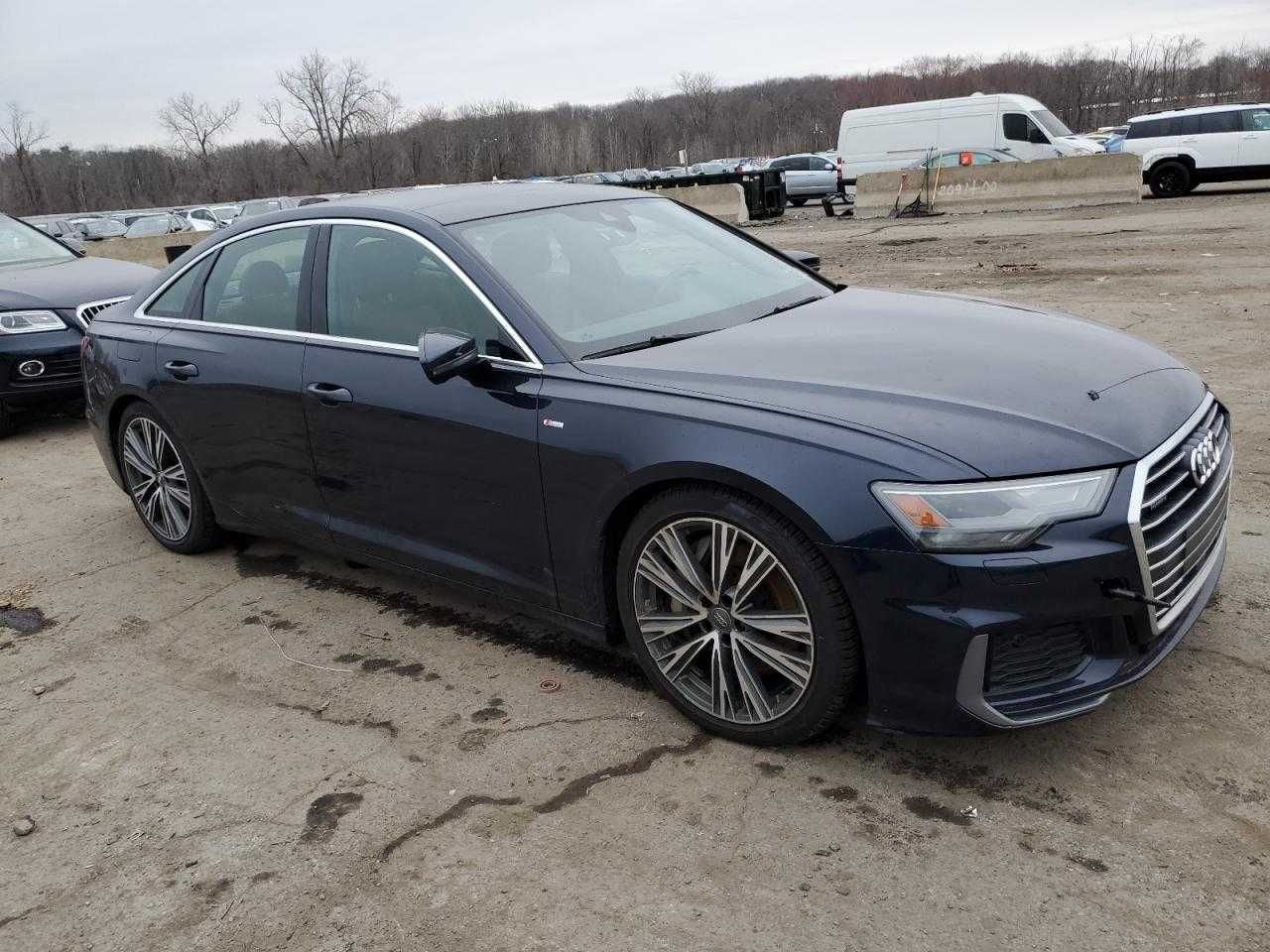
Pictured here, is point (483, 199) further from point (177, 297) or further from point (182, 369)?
point (177, 297)

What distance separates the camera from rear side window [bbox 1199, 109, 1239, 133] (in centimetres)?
2100

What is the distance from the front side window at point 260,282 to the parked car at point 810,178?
28.8 meters

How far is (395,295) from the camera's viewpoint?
13.1ft

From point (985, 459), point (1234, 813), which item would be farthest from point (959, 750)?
point (985, 459)

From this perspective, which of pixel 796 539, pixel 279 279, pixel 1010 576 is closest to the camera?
pixel 1010 576

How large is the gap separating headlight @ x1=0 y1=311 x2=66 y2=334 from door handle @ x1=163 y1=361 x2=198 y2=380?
3.75 meters

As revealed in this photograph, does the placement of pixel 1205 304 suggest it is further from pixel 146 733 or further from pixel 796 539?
pixel 146 733

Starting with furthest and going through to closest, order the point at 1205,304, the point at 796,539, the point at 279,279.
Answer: the point at 1205,304, the point at 279,279, the point at 796,539

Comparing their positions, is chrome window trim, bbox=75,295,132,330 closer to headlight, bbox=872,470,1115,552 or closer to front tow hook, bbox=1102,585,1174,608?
headlight, bbox=872,470,1115,552

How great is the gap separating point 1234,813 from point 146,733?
324cm

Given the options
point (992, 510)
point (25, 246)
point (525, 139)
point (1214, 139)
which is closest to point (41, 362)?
point (25, 246)

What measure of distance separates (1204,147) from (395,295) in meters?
21.9

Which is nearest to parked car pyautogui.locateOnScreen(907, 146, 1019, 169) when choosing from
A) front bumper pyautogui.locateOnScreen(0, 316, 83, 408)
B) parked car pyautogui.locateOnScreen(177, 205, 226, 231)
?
front bumper pyautogui.locateOnScreen(0, 316, 83, 408)

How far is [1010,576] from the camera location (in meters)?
2.64
